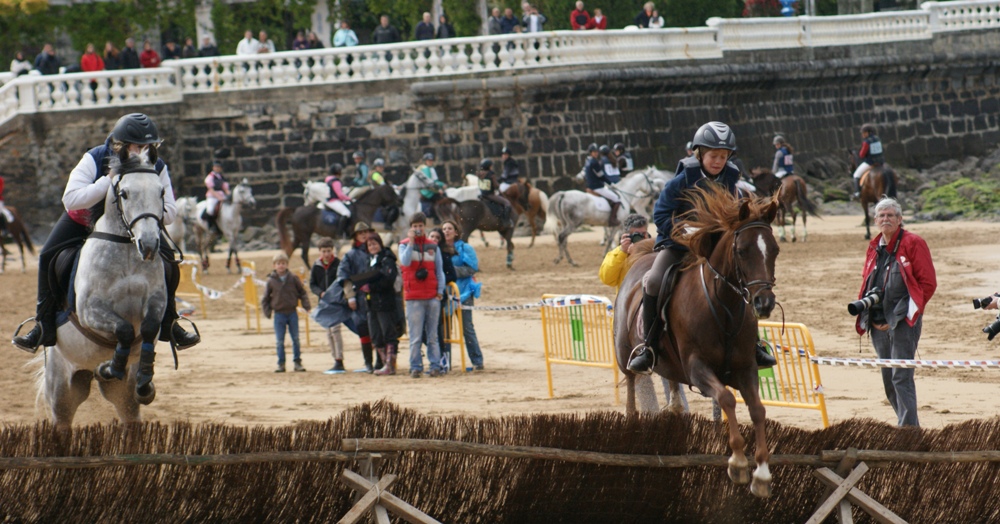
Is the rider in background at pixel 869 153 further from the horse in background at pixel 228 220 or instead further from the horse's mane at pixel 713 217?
the horse's mane at pixel 713 217

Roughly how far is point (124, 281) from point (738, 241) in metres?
4.12

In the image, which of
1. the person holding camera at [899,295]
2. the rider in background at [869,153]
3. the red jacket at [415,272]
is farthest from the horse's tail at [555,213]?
the person holding camera at [899,295]

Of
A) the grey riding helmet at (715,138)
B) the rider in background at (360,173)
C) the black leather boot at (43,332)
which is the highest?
the grey riding helmet at (715,138)

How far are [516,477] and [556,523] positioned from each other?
0.42 metres

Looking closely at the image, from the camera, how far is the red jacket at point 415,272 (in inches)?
576

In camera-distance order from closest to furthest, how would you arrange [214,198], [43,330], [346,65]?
[43,330] < [214,198] < [346,65]

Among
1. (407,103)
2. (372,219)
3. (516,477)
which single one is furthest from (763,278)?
(407,103)

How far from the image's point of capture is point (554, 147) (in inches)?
1391

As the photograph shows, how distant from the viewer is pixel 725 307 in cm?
792

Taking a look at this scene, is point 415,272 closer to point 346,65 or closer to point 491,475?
point 491,475

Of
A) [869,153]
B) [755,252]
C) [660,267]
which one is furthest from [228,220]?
[755,252]

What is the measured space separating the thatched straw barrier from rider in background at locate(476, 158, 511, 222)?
20.0 metres

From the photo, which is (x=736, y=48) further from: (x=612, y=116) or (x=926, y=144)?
(x=926, y=144)

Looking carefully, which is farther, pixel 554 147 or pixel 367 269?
pixel 554 147
